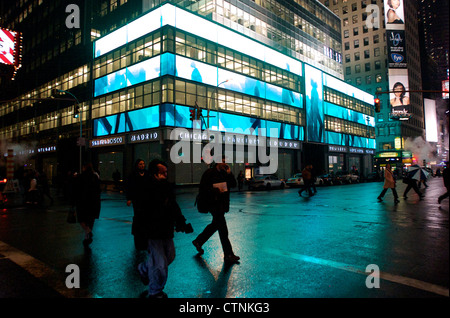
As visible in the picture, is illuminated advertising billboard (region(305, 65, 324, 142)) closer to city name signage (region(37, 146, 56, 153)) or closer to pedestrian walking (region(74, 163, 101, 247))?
city name signage (region(37, 146, 56, 153))

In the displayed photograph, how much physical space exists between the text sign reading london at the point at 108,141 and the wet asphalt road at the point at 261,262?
25752mm

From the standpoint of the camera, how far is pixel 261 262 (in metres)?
5.27

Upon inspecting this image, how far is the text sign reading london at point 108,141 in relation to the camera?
1338 inches

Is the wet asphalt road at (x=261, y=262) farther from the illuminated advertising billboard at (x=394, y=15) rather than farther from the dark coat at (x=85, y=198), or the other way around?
the illuminated advertising billboard at (x=394, y=15)

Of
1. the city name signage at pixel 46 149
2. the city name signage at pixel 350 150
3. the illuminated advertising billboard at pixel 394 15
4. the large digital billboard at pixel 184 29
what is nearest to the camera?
the large digital billboard at pixel 184 29

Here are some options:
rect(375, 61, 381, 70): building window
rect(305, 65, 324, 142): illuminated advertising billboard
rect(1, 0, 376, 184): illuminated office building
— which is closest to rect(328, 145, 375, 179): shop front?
rect(1, 0, 376, 184): illuminated office building

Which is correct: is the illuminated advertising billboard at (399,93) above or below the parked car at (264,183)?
above

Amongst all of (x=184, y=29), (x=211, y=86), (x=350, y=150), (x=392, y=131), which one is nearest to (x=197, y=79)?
(x=211, y=86)

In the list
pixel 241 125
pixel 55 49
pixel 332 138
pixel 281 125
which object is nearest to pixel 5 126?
pixel 55 49

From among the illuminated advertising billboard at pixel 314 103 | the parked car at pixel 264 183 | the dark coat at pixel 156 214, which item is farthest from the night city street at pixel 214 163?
the illuminated advertising billboard at pixel 314 103

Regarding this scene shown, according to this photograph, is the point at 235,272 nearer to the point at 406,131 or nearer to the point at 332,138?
the point at 332,138

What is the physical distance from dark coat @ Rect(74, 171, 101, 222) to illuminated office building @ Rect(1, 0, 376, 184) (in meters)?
18.6

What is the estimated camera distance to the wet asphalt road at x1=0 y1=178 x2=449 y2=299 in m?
4.02
